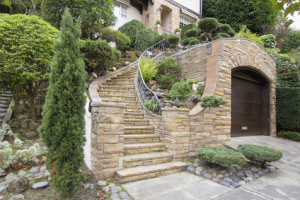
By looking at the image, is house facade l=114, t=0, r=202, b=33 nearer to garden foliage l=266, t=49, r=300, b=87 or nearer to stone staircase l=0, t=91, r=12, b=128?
garden foliage l=266, t=49, r=300, b=87

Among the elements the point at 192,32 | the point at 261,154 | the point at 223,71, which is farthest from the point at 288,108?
the point at 192,32

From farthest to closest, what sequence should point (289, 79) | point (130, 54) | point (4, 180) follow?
point (130, 54), point (289, 79), point (4, 180)

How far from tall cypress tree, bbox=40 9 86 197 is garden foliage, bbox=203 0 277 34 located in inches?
533

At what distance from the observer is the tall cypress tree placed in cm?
233

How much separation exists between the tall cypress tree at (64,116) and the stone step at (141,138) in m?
1.68

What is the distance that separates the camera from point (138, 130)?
4531 millimetres

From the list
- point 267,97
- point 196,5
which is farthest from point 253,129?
point 196,5

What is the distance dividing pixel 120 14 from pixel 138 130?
1085cm

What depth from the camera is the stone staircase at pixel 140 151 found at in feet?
10.9

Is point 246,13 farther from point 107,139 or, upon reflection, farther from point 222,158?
point 107,139

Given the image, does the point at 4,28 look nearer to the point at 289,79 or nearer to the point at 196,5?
the point at 289,79

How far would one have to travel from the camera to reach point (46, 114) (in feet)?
7.65

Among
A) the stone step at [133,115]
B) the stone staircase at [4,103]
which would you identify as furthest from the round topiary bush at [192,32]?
the stone staircase at [4,103]

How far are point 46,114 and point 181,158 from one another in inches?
116
